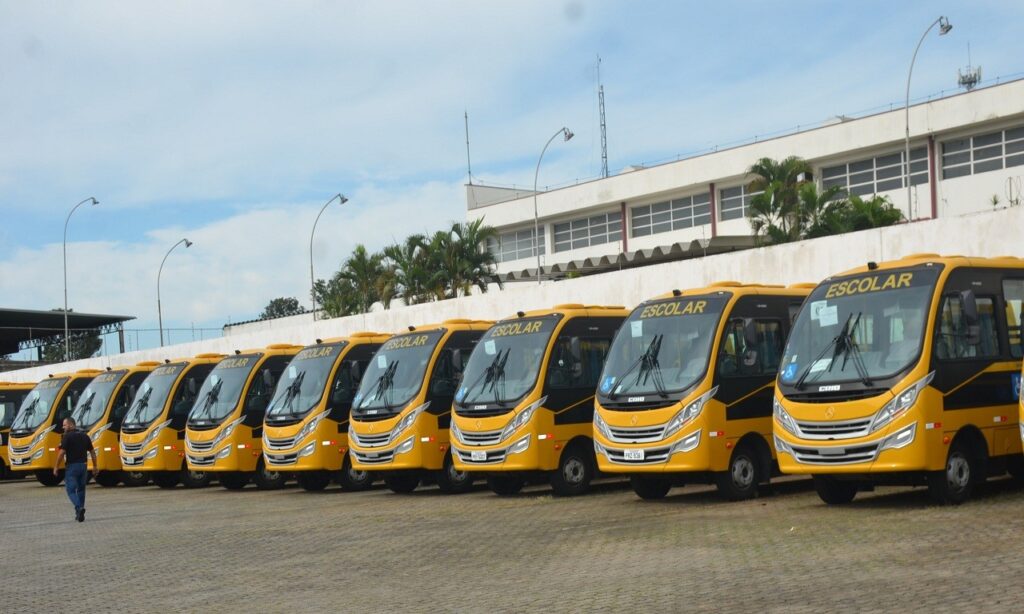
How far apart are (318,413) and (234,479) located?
4.41m

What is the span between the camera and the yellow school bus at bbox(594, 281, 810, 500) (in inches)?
645

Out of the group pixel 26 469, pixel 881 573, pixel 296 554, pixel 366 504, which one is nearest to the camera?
pixel 881 573

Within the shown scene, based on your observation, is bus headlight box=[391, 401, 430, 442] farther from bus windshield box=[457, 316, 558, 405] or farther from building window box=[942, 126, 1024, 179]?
building window box=[942, 126, 1024, 179]

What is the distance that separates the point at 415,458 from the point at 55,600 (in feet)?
32.1

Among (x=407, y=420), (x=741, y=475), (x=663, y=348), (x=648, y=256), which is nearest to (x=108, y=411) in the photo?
(x=407, y=420)

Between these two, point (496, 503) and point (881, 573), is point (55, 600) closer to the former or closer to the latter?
point (881, 573)

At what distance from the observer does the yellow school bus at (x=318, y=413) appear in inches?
907

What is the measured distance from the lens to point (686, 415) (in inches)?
645

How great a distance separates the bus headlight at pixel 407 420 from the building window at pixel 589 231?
Answer: 51.4 m

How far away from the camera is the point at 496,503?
18828 mm

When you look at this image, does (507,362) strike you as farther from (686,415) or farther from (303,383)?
(303,383)

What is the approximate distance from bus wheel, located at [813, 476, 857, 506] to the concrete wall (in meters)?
5.05

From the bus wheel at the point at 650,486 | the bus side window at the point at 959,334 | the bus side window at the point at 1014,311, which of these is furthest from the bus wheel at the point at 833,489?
the bus wheel at the point at 650,486

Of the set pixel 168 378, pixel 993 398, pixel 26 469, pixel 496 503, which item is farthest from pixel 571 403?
pixel 26 469
